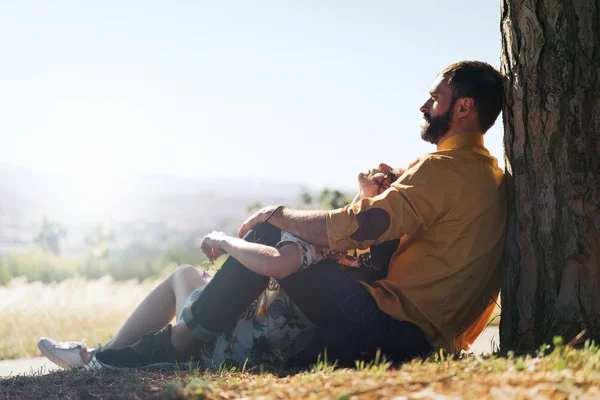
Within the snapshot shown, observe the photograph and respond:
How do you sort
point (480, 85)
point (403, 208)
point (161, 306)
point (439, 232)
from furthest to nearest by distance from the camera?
point (161, 306), point (480, 85), point (439, 232), point (403, 208)

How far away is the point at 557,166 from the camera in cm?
406

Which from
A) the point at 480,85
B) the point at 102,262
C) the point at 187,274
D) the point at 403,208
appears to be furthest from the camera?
the point at 102,262

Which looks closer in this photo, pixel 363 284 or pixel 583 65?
pixel 583 65

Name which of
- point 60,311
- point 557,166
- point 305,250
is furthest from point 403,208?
point 60,311

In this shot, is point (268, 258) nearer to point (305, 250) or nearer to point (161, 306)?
point (305, 250)

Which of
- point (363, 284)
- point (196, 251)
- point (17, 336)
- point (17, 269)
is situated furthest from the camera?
point (196, 251)

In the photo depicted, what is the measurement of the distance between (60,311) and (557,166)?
766 centimetres

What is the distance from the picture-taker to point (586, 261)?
402cm

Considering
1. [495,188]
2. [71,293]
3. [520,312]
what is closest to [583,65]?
[495,188]

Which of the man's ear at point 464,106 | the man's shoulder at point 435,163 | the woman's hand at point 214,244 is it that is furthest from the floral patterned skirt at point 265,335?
the man's ear at point 464,106

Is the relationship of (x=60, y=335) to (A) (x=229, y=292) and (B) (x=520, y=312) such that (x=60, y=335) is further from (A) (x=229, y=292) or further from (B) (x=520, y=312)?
A: (B) (x=520, y=312)

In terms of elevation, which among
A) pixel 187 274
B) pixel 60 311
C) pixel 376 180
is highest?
pixel 376 180

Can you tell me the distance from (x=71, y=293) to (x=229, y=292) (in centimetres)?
765

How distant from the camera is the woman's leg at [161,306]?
16.4 feet
